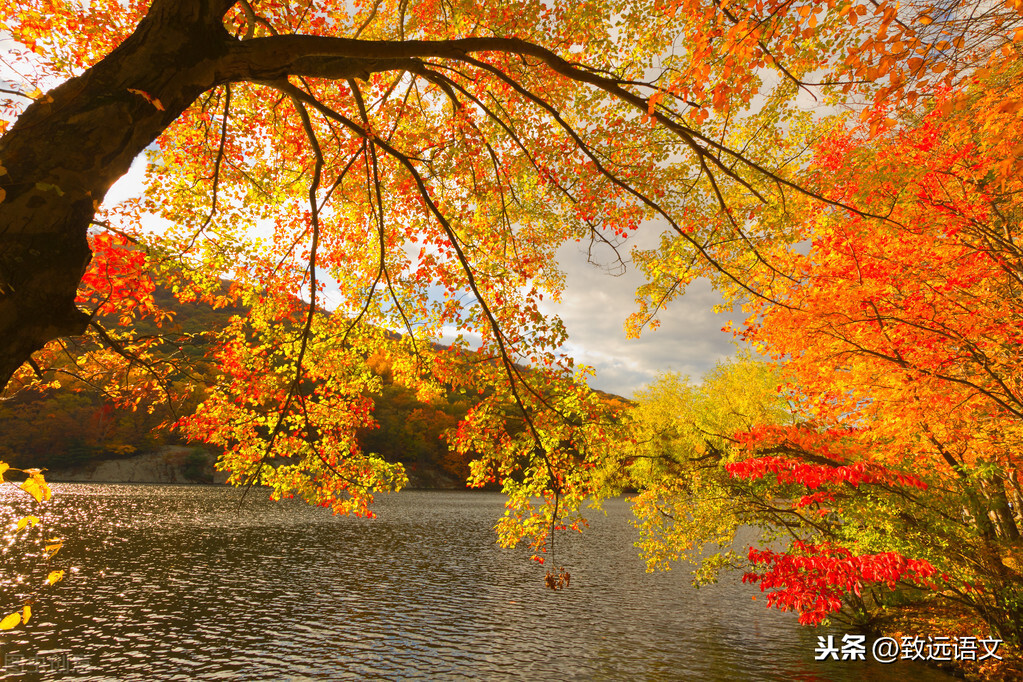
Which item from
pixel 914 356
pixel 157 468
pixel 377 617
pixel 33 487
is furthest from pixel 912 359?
pixel 157 468

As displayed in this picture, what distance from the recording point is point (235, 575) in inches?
698

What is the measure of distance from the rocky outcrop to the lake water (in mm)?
28676

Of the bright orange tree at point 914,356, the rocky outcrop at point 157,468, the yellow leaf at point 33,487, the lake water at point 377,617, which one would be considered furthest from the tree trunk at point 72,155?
the rocky outcrop at point 157,468

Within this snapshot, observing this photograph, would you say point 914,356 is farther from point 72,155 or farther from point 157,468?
point 157,468

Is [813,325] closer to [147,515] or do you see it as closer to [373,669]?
[373,669]

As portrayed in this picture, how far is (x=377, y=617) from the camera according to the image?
1417 centimetres

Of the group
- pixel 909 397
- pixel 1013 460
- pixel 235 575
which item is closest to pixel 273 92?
pixel 909 397

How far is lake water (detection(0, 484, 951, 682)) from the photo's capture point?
35.3 ft

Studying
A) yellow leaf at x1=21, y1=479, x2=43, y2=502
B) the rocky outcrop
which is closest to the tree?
yellow leaf at x1=21, y1=479, x2=43, y2=502

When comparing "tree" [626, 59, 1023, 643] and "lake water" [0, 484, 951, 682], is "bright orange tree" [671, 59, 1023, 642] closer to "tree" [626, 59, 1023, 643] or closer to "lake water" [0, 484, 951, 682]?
"tree" [626, 59, 1023, 643]

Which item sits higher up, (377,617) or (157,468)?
(377,617)

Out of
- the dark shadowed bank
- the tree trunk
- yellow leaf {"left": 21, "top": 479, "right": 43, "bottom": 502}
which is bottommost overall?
the dark shadowed bank

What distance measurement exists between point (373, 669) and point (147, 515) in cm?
2497

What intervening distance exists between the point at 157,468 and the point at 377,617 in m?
49.4
